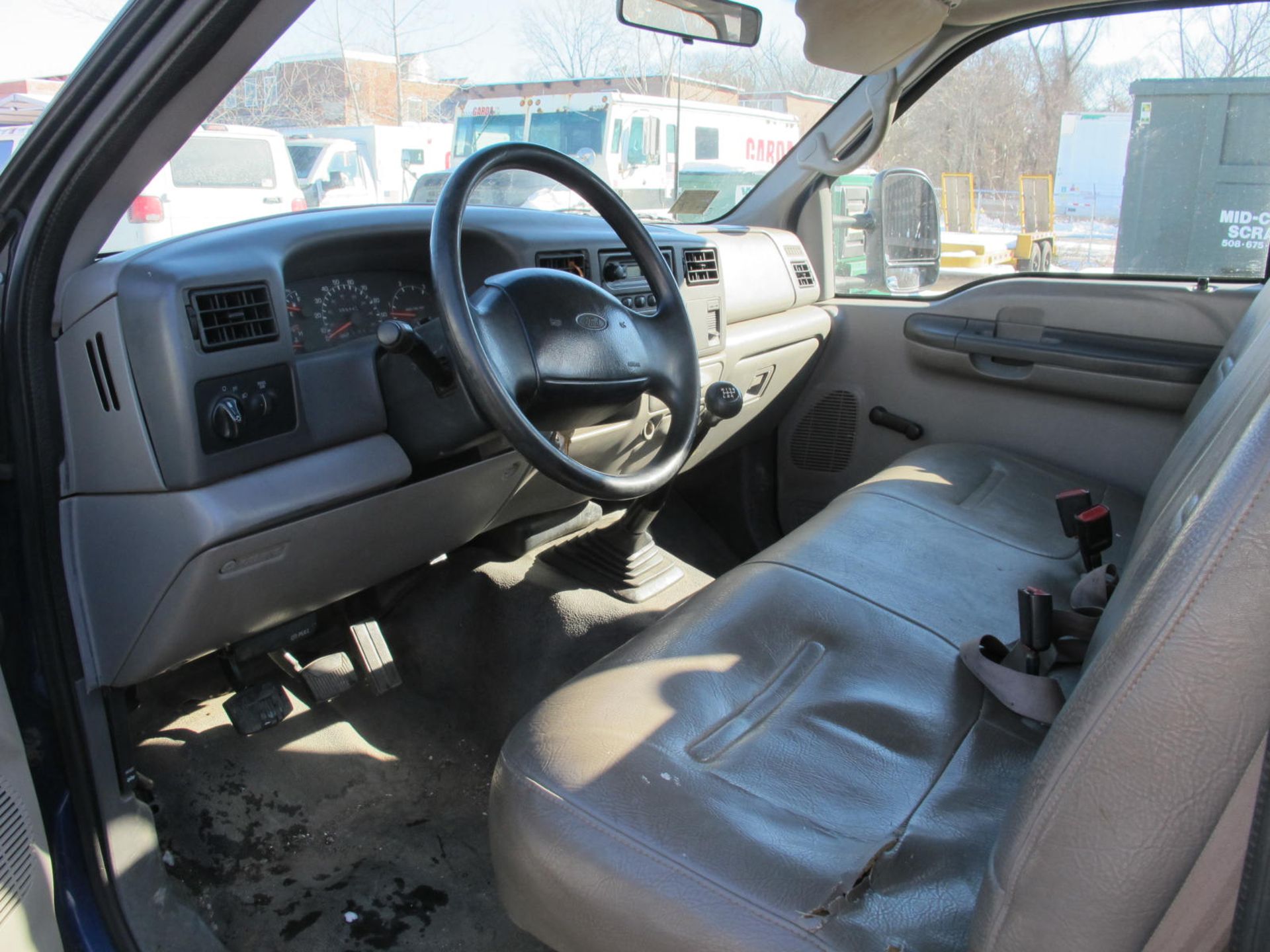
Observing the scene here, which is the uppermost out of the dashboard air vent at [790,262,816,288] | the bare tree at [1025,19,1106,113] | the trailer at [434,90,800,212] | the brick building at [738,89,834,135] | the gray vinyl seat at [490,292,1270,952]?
the bare tree at [1025,19,1106,113]

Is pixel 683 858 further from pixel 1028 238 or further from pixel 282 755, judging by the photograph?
pixel 1028 238

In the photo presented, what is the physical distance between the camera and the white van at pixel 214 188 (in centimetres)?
144

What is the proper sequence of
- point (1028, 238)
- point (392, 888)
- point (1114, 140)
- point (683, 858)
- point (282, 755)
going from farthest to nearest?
1. point (1028, 238)
2. point (1114, 140)
3. point (282, 755)
4. point (392, 888)
5. point (683, 858)

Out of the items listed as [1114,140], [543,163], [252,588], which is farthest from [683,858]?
[1114,140]

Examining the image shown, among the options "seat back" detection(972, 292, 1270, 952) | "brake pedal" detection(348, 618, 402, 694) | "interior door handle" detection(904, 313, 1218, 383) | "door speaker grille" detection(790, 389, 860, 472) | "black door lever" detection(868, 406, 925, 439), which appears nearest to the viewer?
"seat back" detection(972, 292, 1270, 952)

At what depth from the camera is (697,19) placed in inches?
79.0

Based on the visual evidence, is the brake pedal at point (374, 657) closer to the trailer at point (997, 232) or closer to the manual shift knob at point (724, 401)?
the manual shift knob at point (724, 401)

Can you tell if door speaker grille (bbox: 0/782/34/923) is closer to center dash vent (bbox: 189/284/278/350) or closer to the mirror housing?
center dash vent (bbox: 189/284/278/350)

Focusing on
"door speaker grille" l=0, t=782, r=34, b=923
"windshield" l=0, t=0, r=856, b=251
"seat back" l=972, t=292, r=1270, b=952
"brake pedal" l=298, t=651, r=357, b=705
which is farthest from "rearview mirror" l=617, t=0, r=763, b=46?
"door speaker grille" l=0, t=782, r=34, b=923

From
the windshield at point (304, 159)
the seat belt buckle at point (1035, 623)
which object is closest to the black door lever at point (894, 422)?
the seat belt buckle at point (1035, 623)

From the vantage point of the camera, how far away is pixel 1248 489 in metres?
0.69

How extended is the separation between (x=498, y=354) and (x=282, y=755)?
41.4 inches

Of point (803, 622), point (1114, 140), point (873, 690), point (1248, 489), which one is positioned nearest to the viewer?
point (1248, 489)

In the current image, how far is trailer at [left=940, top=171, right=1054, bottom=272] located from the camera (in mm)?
2551
